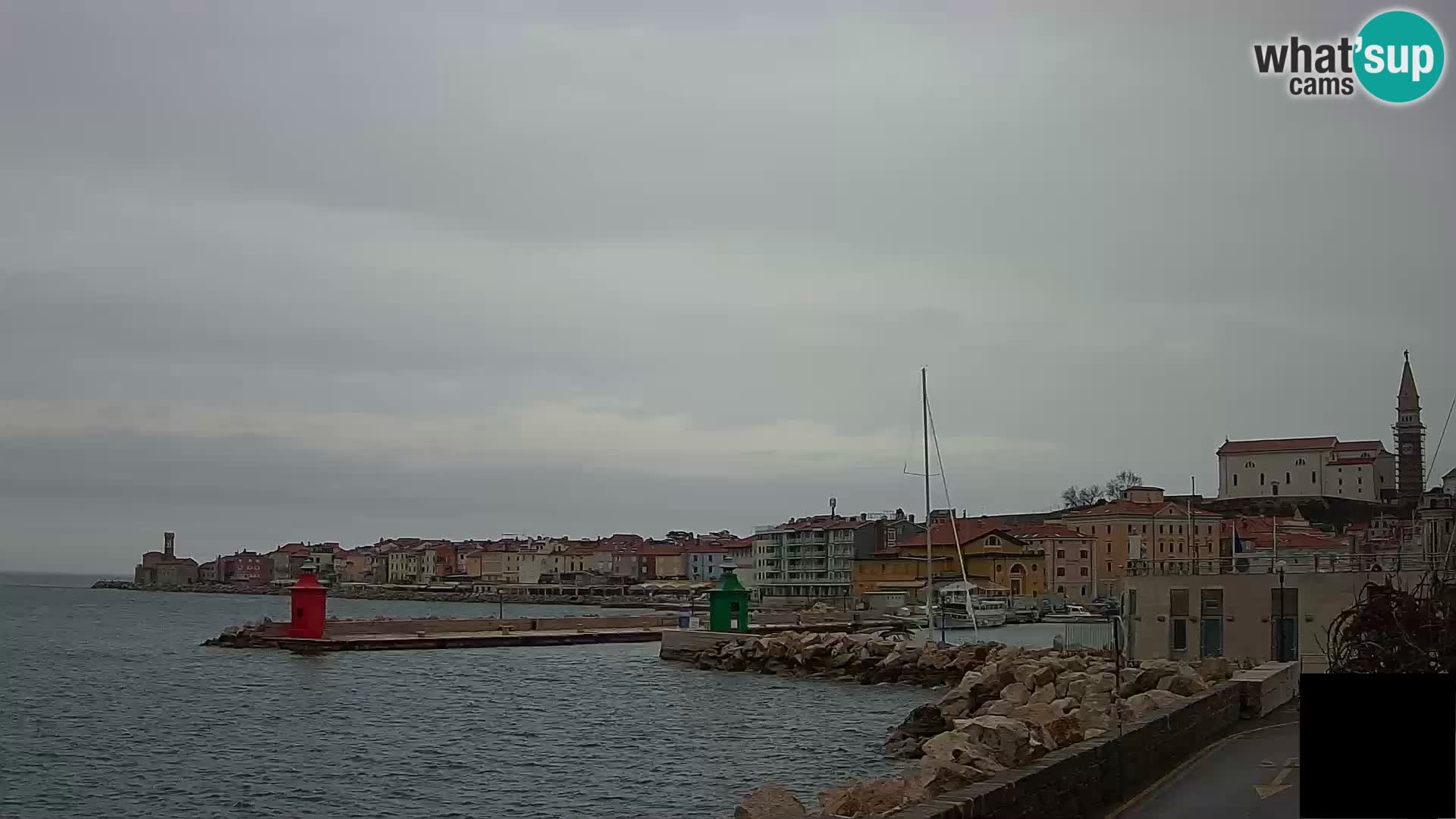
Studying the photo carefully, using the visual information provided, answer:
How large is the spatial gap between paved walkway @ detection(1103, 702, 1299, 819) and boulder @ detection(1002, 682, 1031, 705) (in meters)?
9.29

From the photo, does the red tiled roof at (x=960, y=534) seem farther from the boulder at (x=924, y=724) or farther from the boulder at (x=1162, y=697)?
the boulder at (x=1162, y=697)

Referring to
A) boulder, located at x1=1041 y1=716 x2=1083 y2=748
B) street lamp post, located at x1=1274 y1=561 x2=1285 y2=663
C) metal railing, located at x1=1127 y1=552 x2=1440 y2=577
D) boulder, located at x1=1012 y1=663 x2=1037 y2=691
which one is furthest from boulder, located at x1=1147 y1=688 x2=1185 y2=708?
street lamp post, located at x1=1274 y1=561 x2=1285 y2=663

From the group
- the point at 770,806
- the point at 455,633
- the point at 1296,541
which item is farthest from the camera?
the point at 1296,541

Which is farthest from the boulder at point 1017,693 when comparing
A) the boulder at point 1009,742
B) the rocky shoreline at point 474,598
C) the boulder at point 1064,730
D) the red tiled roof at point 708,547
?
the red tiled roof at point 708,547

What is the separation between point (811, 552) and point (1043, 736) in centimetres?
10745

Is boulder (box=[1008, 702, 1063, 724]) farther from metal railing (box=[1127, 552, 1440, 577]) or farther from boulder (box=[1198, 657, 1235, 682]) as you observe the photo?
metal railing (box=[1127, 552, 1440, 577])

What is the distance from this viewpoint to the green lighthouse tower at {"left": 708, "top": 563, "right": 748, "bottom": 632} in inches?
2292

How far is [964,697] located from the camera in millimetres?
31344

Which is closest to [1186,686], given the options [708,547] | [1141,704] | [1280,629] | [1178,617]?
[1141,704]

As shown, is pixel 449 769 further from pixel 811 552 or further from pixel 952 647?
pixel 811 552

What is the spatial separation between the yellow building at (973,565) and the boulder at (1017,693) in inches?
3228

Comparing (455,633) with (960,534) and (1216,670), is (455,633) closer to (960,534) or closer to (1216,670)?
(1216,670)

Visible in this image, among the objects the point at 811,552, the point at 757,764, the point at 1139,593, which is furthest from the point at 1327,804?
the point at 811,552

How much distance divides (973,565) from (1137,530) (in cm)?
1361
